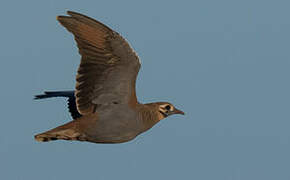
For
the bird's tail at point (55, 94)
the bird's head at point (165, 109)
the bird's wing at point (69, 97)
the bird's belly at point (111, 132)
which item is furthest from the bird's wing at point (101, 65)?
the bird's tail at point (55, 94)

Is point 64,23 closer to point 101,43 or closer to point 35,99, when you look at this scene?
point 101,43

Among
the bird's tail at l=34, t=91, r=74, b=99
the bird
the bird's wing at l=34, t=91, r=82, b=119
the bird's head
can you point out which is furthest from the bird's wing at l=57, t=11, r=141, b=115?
the bird's tail at l=34, t=91, r=74, b=99

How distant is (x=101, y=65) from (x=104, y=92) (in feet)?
2.20

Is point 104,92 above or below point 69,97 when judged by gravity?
above

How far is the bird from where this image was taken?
11859 mm

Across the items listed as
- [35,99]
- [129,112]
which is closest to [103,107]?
[129,112]

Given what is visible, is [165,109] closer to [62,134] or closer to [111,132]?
[111,132]

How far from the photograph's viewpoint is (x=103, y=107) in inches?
510

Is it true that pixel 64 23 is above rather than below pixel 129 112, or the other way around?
above

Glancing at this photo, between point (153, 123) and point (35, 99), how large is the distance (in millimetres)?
3654

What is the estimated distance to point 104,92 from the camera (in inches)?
500

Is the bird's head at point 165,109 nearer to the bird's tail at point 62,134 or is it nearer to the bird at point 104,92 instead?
the bird at point 104,92

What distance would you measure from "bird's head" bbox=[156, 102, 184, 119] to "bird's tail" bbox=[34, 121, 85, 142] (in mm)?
1851

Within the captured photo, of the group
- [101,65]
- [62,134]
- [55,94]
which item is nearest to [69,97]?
[55,94]
